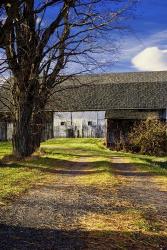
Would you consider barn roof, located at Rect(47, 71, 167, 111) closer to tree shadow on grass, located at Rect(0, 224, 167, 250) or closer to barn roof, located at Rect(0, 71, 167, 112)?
barn roof, located at Rect(0, 71, 167, 112)

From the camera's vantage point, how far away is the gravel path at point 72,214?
6777 mm

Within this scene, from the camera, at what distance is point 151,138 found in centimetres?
3859

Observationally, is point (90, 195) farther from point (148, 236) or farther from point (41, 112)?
point (41, 112)

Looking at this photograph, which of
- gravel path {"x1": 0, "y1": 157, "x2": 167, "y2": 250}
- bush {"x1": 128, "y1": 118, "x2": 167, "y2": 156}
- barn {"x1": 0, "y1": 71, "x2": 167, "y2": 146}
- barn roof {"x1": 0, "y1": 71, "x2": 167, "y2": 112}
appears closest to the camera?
gravel path {"x1": 0, "y1": 157, "x2": 167, "y2": 250}

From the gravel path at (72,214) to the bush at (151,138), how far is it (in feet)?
80.2

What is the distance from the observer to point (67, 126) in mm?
60312

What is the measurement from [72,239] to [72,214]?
1.88m

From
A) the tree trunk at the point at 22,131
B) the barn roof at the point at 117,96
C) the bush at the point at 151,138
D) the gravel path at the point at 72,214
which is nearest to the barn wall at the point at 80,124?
the barn roof at the point at 117,96

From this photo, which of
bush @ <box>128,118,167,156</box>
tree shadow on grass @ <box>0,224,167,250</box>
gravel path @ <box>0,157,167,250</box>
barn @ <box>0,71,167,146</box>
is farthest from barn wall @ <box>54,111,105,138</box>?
tree shadow on grass @ <box>0,224,167,250</box>

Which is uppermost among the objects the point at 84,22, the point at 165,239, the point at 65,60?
the point at 84,22

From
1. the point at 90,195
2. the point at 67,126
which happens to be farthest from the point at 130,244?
the point at 67,126

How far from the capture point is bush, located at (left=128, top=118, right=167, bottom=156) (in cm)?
3838

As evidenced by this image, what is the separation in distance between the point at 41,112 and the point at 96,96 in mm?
34767

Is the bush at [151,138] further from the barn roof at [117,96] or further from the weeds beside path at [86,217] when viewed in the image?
the weeds beside path at [86,217]
